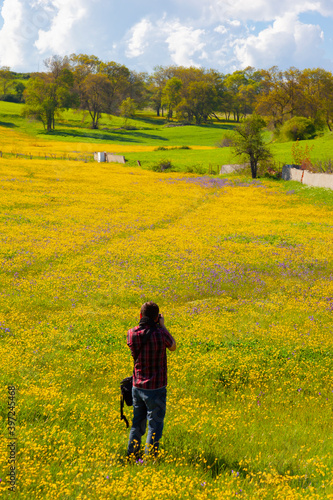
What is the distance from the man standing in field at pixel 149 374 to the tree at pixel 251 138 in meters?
47.7

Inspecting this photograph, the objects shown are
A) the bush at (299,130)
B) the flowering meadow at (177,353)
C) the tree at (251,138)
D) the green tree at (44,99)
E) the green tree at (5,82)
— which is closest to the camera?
the flowering meadow at (177,353)

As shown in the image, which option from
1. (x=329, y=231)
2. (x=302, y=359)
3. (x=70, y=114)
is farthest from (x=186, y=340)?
(x=70, y=114)

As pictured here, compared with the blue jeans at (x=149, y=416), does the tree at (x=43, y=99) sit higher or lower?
higher

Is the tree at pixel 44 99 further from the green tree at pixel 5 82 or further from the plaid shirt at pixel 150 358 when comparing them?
the plaid shirt at pixel 150 358

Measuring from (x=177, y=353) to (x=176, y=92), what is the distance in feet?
481

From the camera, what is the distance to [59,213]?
28781mm

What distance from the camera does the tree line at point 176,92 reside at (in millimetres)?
98562

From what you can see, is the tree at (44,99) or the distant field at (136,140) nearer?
the distant field at (136,140)

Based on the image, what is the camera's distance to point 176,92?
143 m

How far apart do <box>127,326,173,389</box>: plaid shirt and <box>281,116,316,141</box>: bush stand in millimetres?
86838

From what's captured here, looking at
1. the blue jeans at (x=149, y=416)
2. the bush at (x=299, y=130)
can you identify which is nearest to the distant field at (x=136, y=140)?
the bush at (x=299, y=130)

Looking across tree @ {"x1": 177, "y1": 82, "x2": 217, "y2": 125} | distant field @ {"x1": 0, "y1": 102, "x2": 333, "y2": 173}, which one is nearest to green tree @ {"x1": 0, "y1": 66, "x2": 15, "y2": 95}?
distant field @ {"x1": 0, "y1": 102, "x2": 333, "y2": 173}

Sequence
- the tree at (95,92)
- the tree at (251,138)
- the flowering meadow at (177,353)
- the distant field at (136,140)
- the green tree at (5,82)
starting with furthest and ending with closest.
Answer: the green tree at (5,82) → the tree at (95,92) → the distant field at (136,140) → the tree at (251,138) → the flowering meadow at (177,353)

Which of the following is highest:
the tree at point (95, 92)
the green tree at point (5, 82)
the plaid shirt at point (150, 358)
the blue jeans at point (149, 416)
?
the green tree at point (5, 82)
